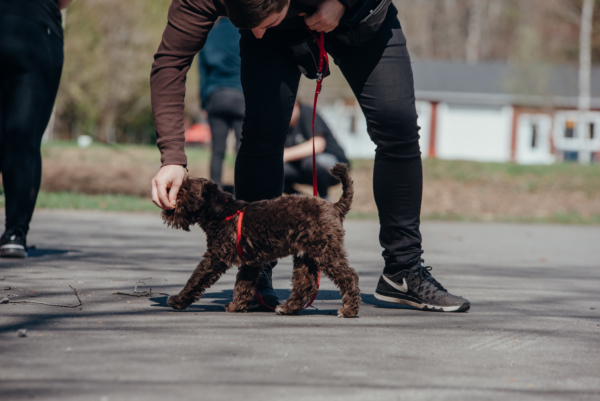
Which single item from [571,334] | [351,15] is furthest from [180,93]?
[571,334]

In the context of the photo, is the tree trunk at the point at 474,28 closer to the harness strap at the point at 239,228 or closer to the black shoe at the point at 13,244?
the black shoe at the point at 13,244

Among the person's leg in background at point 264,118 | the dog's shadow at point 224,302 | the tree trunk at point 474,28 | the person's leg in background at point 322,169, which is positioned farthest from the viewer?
the tree trunk at point 474,28

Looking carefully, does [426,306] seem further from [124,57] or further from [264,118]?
[124,57]

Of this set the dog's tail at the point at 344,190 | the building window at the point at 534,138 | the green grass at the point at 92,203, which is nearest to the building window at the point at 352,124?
the building window at the point at 534,138

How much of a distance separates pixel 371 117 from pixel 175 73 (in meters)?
0.98

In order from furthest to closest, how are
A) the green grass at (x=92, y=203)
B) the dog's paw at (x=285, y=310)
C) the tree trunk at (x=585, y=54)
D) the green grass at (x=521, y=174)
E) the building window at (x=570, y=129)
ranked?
the building window at (x=570, y=129)
the tree trunk at (x=585, y=54)
the green grass at (x=521, y=174)
the green grass at (x=92, y=203)
the dog's paw at (x=285, y=310)

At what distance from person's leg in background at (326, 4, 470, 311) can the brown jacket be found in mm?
331

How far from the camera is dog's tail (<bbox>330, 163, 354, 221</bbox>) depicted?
10.3 ft

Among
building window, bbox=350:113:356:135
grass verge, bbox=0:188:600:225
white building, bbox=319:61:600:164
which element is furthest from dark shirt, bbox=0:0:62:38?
building window, bbox=350:113:356:135

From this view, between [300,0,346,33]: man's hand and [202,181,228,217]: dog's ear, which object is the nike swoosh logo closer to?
[202,181,228,217]: dog's ear

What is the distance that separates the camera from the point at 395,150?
3438 mm

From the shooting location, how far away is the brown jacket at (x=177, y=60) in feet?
9.84

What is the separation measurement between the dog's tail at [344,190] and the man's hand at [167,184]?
2.38 ft

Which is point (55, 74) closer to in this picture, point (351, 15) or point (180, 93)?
point (180, 93)
